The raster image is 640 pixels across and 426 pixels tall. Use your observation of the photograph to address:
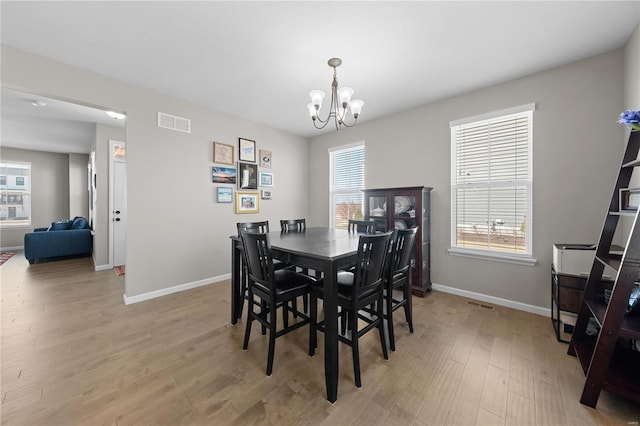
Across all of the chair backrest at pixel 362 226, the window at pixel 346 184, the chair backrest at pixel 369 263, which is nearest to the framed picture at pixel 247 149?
the window at pixel 346 184

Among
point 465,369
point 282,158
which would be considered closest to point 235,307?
point 465,369

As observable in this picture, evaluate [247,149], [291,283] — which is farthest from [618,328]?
[247,149]

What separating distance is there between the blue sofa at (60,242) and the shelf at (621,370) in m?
8.02

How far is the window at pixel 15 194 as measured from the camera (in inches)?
251

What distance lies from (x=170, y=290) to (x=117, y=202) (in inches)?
109

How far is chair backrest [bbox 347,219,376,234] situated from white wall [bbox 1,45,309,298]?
6.51 ft

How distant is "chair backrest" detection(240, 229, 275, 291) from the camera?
1800 millimetres

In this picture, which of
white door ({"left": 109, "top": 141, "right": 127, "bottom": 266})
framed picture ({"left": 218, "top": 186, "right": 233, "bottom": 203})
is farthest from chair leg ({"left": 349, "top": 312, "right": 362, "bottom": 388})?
white door ({"left": 109, "top": 141, "right": 127, "bottom": 266})

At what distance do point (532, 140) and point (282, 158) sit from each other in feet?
12.5

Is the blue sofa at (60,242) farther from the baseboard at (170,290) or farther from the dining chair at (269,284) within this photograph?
the dining chair at (269,284)

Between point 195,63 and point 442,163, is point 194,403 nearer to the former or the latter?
point 195,63

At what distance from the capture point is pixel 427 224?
11.5 ft

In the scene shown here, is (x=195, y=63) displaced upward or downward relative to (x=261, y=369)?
upward

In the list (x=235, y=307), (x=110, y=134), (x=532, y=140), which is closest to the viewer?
(x=235, y=307)
